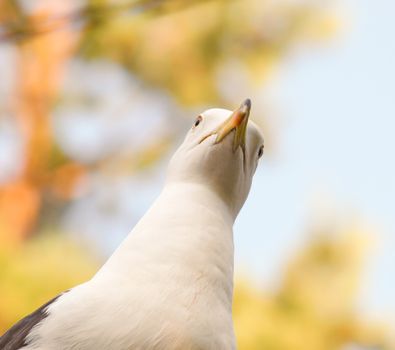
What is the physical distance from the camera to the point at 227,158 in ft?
3.45

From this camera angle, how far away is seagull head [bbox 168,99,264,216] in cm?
105

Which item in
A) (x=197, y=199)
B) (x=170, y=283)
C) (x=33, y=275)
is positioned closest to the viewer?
(x=170, y=283)

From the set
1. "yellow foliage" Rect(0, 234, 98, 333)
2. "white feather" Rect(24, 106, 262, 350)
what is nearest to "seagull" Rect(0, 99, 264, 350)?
"white feather" Rect(24, 106, 262, 350)

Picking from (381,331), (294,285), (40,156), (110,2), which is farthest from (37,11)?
(381,331)

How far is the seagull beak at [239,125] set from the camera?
1.04m

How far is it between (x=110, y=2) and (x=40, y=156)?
18.1 inches

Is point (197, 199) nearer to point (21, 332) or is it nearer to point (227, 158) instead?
point (227, 158)

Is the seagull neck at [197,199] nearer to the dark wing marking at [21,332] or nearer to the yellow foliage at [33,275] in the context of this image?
the dark wing marking at [21,332]

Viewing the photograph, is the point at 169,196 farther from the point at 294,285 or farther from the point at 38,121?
the point at 38,121

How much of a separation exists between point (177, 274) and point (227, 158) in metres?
0.17

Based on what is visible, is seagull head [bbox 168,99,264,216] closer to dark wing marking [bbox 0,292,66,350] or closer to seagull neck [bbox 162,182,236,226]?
seagull neck [bbox 162,182,236,226]

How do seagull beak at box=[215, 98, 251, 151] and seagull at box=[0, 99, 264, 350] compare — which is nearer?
seagull at box=[0, 99, 264, 350]

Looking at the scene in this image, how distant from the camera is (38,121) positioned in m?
2.81

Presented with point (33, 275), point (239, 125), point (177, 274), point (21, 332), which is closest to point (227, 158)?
point (239, 125)
